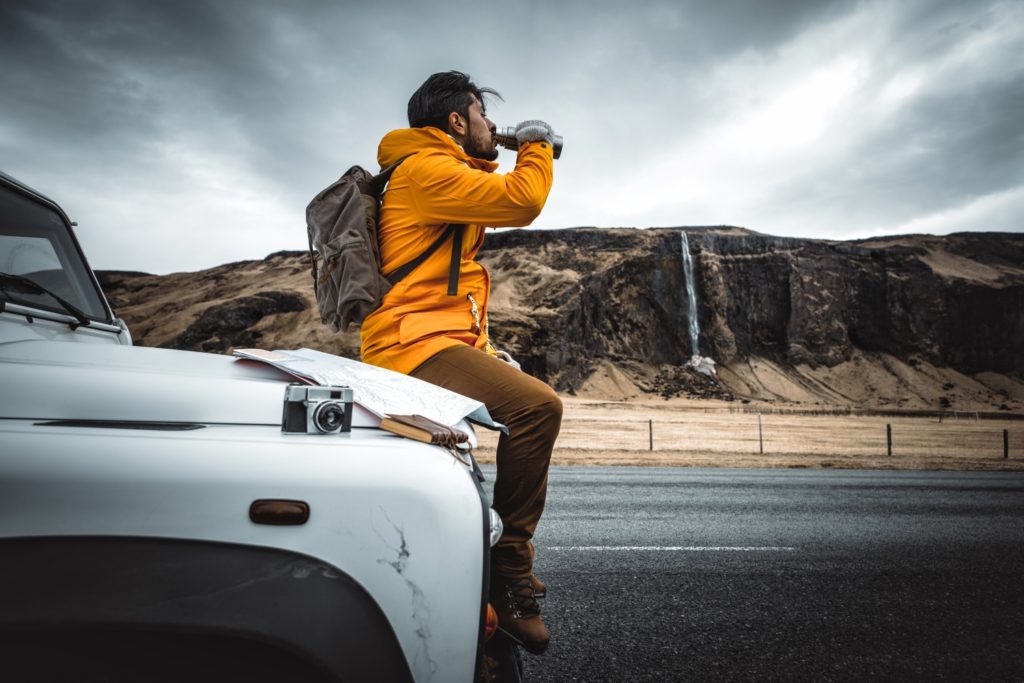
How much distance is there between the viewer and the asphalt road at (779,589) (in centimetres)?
281

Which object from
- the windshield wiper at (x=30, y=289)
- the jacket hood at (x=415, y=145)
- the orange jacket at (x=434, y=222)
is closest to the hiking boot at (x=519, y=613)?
the orange jacket at (x=434, y=222)

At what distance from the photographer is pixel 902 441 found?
22.3 metres

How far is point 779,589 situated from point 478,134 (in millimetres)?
3602

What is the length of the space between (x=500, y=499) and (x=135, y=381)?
3.70 ft

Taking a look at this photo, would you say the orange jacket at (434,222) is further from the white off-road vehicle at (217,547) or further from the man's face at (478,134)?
the white off-road vehicle at (217,547)

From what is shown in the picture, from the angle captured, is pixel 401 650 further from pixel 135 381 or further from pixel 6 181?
pixel 6 181

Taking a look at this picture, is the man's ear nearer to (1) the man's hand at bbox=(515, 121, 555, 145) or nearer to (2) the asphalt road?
(1) the man's hand at bbox=(515, 121, 555, 145)

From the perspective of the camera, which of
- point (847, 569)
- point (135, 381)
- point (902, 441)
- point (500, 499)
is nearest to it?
point (135, 381)

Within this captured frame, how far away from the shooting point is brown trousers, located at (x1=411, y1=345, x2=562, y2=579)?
1.91 meters

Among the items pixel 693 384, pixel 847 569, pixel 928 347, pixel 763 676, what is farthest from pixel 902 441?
pixel 928 347

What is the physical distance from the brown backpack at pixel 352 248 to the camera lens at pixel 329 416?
0.78 m

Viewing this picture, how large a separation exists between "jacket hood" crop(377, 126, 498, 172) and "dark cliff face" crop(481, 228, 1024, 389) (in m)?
60.3

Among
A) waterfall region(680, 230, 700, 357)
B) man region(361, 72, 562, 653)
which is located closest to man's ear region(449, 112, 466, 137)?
man region(361, 72, 562, 653)

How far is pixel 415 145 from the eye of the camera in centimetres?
218
